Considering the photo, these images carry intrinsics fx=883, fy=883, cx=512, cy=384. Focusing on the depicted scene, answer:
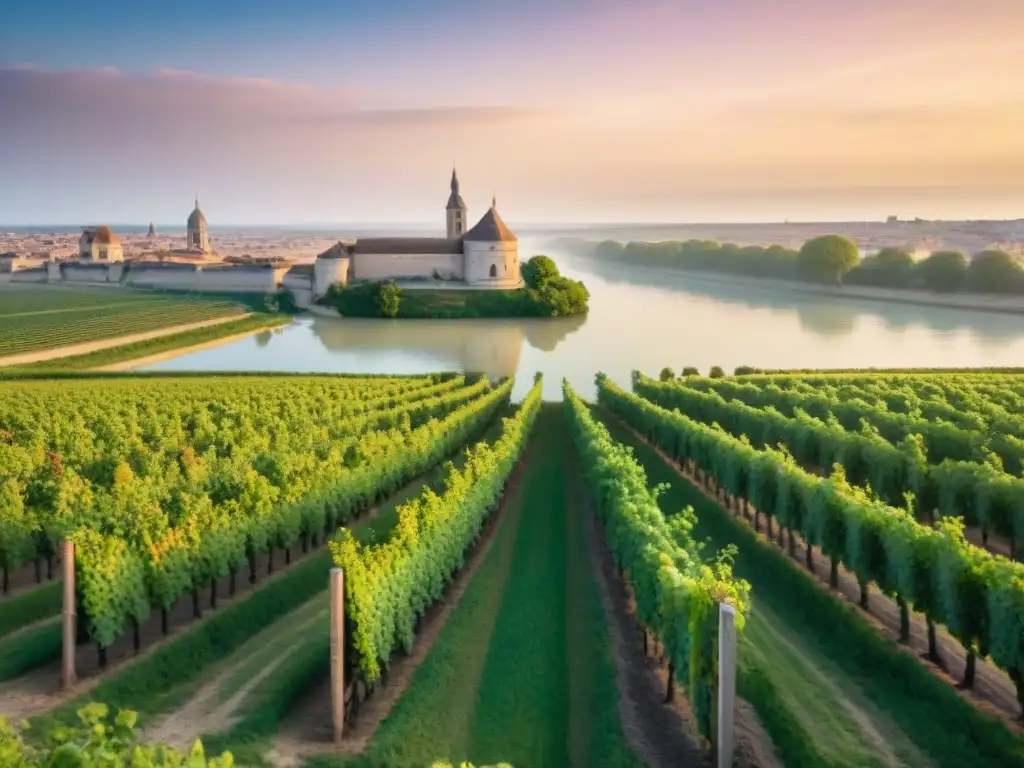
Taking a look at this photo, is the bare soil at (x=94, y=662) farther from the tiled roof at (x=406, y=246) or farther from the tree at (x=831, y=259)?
the tree at (x=831, y=259)

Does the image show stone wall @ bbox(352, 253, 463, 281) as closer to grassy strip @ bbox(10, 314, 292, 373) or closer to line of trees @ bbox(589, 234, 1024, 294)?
grassy strip @ bbox(10, 314, 292, 373)

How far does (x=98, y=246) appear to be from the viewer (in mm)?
103125

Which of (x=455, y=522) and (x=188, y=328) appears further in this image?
(x=188, y=328)

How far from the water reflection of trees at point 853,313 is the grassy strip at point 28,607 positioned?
52.6 metres

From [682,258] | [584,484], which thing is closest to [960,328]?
[584,484]

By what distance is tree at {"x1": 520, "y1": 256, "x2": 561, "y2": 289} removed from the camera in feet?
234

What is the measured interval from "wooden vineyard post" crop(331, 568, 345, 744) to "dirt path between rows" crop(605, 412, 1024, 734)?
6238mm

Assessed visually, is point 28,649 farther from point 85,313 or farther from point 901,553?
point 85,313

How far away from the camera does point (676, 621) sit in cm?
870

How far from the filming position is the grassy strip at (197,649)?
8844 millimetres

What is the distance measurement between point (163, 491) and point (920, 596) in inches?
416

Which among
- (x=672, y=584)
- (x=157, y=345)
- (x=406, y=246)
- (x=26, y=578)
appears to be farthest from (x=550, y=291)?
(x=672, y=584)

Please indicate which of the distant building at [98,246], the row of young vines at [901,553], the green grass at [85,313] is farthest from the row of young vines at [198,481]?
the distant building at [98,246]

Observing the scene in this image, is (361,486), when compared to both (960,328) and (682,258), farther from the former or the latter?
(682,258)
